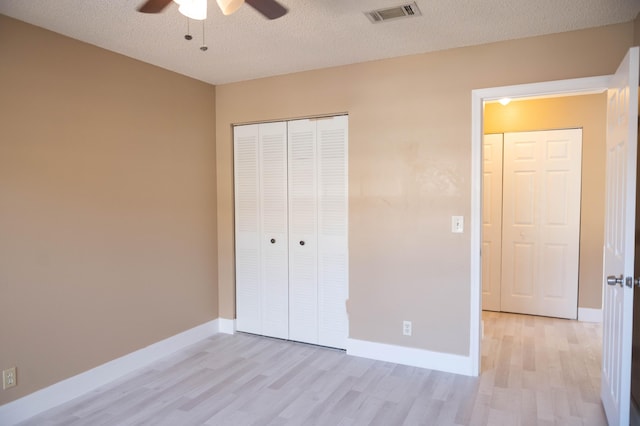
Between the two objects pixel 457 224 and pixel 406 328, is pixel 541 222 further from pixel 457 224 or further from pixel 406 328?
pixel 406 328

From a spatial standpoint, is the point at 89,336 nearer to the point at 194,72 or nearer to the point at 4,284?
the point at 4,284

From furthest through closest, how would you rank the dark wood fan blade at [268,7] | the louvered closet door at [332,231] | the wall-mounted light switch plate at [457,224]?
the louvered closet door at [332,231] → the wall-mounted light switch plate at [457,224] → the dark wood fan blade at [268,7]

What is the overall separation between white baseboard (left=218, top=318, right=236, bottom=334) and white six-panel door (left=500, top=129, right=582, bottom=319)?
119 inches

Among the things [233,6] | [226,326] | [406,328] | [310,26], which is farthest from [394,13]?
[226,326]

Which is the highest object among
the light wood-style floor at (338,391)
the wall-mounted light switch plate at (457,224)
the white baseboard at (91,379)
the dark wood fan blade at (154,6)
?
the dark wood fan blade at (154,6)

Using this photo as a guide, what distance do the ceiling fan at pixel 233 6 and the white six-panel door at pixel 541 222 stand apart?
11.8 feet

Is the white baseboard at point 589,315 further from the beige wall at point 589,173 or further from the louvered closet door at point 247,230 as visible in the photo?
the louvered closet door at point 247,230

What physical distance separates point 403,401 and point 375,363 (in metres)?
0.64

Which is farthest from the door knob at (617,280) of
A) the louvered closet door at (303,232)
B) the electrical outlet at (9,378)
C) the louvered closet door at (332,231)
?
the electrical outlet at (9,378)

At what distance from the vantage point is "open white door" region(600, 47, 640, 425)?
197cm

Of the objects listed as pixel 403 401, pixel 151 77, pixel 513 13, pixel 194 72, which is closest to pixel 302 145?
pixel 194 72

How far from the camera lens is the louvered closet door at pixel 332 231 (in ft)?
11.8

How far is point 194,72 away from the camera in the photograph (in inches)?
145

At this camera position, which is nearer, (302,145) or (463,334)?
(463,334)
